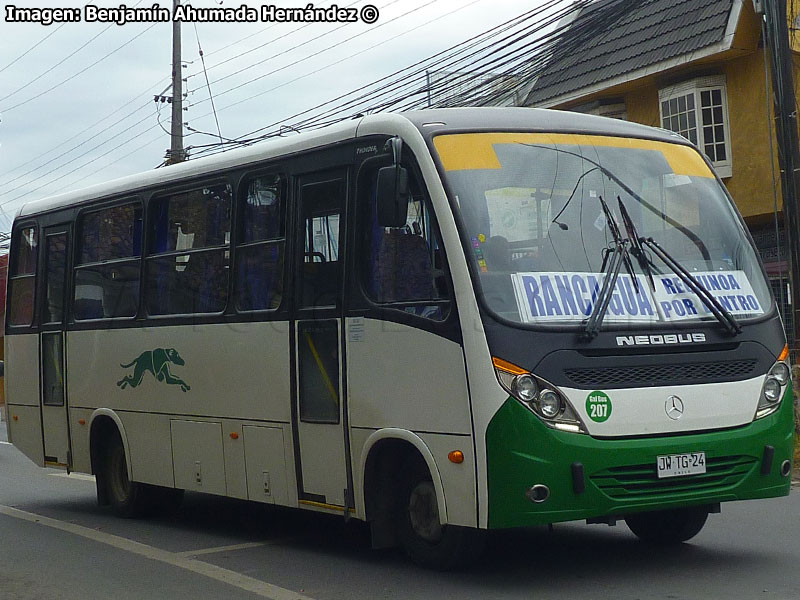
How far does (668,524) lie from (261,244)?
3535mm

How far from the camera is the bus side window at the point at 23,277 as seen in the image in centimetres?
1355

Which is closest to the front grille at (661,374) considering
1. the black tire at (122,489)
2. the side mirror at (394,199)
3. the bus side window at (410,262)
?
the bus side window at (410,262)

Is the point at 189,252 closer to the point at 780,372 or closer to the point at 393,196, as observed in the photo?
the point at 393,196

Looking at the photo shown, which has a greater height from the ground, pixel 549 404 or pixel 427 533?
pixel 549 404

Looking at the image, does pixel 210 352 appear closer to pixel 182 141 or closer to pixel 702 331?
pixel 702 331

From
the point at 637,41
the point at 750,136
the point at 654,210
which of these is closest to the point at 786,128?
the point at 654,210

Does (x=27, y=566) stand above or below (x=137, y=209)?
below

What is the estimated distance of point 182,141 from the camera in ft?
95.4

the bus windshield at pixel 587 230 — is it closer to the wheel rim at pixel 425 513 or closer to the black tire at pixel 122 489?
the wheel rim at pixel 425 513

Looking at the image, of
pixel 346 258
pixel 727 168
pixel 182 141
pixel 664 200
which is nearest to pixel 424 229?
pixel 346 258

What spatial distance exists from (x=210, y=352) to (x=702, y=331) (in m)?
4.13

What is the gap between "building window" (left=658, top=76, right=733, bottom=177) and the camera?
878 inches

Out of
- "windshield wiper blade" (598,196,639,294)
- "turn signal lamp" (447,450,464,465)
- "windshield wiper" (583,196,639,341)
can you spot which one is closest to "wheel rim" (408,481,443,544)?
"turn signal lamp" (447,450,464,465)

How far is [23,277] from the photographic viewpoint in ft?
45.1
